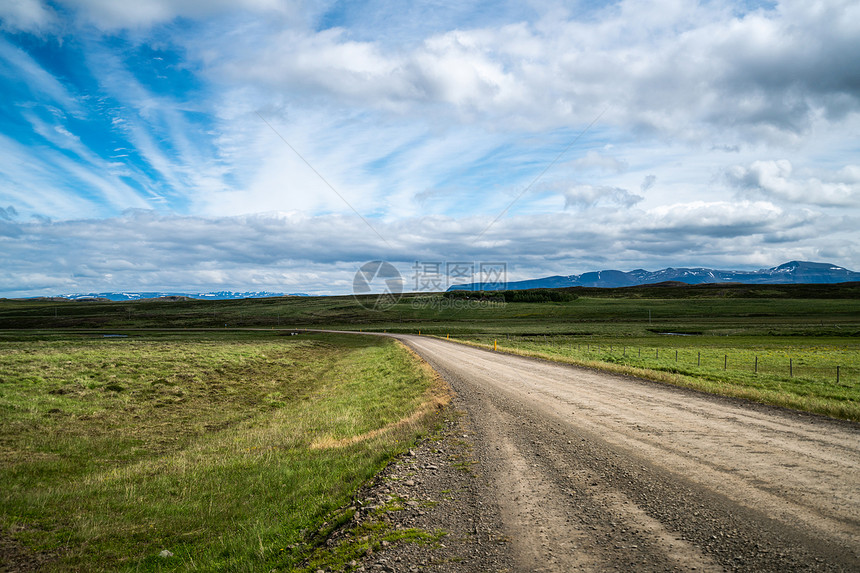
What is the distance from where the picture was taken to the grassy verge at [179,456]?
7.50 m

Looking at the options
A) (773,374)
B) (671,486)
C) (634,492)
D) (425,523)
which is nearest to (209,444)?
(425,523)

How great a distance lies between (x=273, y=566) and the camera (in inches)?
230

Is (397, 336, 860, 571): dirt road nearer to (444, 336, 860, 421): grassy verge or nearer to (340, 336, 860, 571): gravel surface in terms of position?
(340, 336, 860, 571): gravel surface

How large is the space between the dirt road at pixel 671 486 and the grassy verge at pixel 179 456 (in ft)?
10.0

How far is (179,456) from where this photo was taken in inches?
506

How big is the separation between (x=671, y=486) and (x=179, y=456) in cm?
1284

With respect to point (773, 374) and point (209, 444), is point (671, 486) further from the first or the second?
point (773, 374)

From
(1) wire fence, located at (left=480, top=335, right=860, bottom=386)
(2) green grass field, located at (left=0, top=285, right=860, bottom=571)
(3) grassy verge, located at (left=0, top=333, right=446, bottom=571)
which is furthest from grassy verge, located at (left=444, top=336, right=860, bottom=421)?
(3) grassy verge, located at (left=0, top=333, right=446, bottom=571)

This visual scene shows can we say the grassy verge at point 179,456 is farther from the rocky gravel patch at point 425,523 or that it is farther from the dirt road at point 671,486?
the dirt road at point 671,486

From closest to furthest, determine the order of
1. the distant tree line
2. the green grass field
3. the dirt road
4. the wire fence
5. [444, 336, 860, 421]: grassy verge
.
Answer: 1. the dirt road
2. the green grass field
3. [444, 336, 860, 421]: grassy verge
4. the wire fence
5. the distant tree line

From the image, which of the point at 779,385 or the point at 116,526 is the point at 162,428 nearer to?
the point at 116,526

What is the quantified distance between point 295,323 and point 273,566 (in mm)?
109464

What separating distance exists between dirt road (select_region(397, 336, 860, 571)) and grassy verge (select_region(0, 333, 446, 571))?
3057mm

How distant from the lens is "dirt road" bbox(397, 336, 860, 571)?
5.07m
